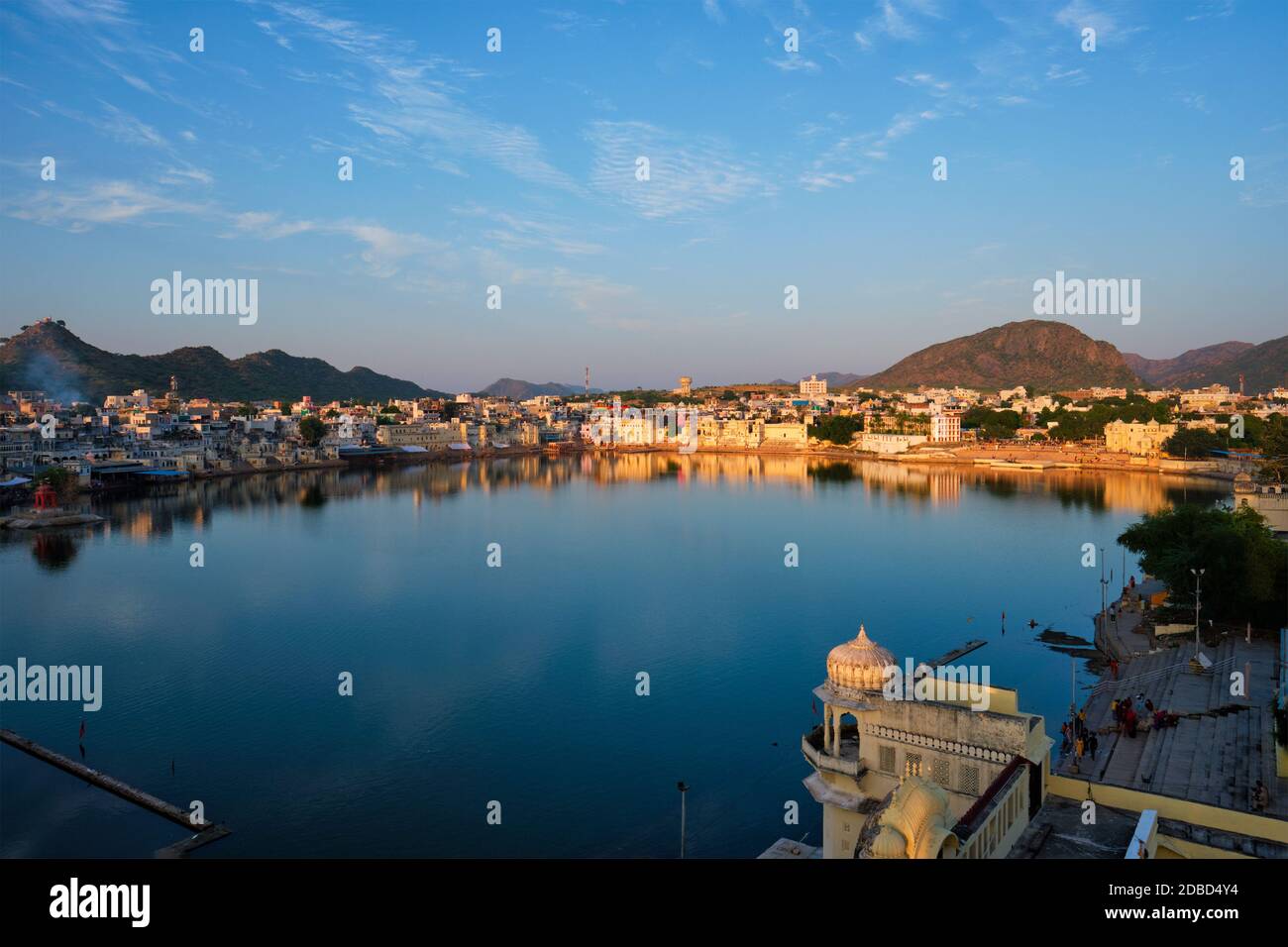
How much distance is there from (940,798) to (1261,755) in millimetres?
5697

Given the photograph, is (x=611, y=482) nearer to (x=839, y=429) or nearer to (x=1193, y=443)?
(x=839, y=429)

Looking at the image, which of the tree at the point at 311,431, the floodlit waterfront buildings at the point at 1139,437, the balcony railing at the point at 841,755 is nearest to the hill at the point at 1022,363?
the floodlit waterfront buildings at the point at 1139,437

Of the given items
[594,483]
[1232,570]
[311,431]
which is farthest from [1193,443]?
[311,431]

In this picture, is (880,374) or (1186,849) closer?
(1186,849)

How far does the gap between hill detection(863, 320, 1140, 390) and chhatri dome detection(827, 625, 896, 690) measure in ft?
424

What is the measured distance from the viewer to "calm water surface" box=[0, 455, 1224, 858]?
9016 mm

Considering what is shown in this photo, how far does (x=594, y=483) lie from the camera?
44781 millimetres

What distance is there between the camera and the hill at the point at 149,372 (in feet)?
242

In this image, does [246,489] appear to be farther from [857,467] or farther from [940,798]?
[940,798]

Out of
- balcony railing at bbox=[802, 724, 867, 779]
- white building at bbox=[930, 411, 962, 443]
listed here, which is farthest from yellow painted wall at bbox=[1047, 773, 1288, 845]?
white building at bbox=[930, 411, 962, 443]

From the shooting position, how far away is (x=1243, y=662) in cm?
1077

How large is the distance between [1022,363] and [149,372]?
389 feet

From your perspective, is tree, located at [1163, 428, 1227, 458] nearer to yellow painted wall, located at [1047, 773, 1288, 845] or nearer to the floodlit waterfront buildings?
the floodlit waterfront buildings
